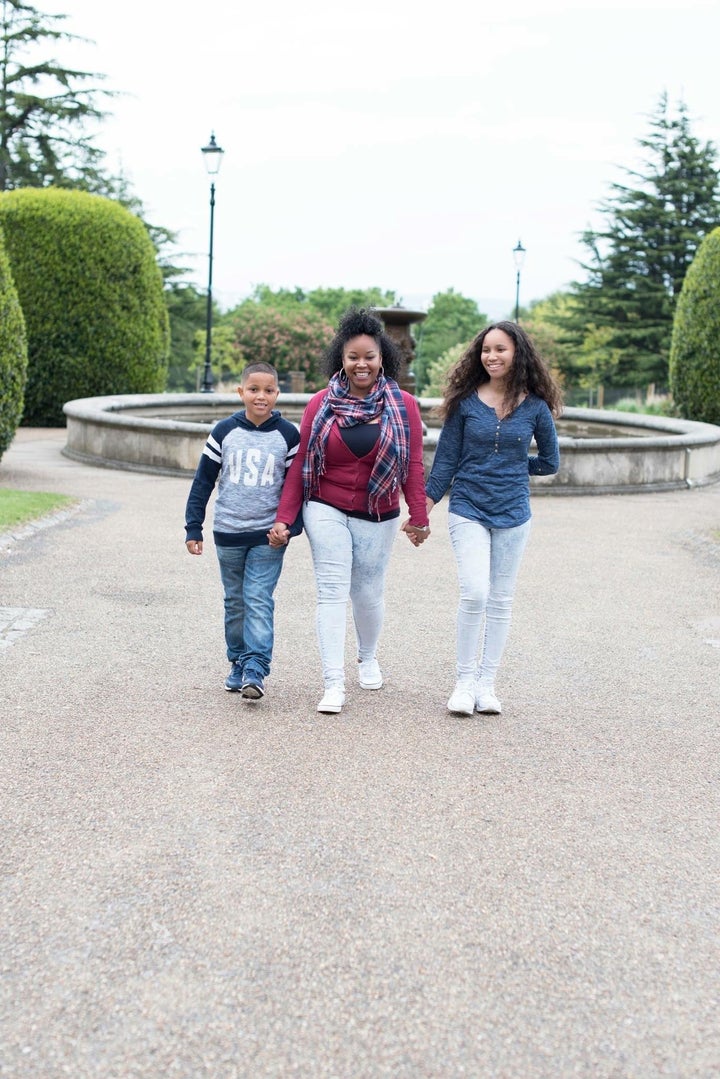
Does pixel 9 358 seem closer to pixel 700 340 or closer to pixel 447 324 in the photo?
pixel 700 340

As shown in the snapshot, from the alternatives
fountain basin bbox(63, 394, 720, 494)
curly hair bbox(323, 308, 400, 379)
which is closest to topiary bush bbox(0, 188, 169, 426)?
fountain basin bbox(63, 394, 720, 494)

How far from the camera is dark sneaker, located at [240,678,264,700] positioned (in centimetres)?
518

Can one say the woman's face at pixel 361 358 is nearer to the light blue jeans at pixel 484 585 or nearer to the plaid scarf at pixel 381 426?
the plaid scarf at pixel 381 426

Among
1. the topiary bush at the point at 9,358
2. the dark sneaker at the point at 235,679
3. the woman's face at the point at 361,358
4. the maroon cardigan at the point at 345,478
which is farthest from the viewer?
the topiary bush at the point at 9,358

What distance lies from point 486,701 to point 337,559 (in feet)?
3.01

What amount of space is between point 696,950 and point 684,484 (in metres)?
12.0

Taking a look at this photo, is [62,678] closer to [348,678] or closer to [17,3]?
[348,678]

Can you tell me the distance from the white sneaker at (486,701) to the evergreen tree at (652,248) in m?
34.2

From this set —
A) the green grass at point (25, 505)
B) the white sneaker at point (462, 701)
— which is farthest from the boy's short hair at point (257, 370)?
the green grass at point (25, 505)

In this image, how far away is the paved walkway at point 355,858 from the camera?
265cm

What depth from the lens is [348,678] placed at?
5.84 metres

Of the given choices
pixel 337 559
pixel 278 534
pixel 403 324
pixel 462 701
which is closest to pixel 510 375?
pixel 337 559

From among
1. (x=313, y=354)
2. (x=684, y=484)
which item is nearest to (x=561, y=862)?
(x=684, y=484)

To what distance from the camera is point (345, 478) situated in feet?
16.7
